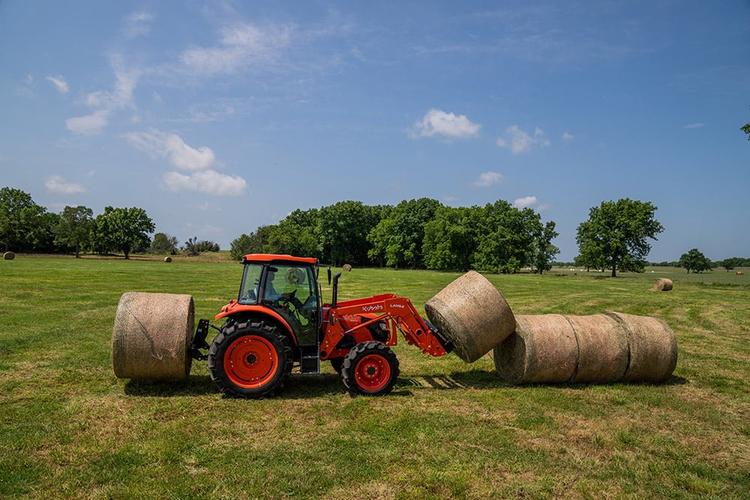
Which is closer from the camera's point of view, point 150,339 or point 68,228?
point 150,339

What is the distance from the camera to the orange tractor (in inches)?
298

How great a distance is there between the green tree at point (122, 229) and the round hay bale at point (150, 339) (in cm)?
7794

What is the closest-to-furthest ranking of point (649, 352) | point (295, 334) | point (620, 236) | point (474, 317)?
point (295, 334), point (474, 317), point (649, 352), point (620, 236)

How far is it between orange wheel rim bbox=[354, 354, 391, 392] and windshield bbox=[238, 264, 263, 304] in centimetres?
196

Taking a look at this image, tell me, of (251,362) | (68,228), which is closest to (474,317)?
(251,362)

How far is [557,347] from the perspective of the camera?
8531mm

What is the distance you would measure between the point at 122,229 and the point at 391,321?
277ft

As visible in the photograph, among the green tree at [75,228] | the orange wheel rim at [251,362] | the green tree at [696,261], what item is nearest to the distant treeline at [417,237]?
the green tree at [75,228]

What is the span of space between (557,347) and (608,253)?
55.4 metres

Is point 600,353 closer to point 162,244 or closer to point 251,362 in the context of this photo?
point 251,362

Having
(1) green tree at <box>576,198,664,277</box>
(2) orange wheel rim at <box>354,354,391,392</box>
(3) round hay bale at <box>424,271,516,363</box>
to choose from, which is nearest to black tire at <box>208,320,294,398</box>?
(2) orange wheel rim at <box>354,354,391,392</box>

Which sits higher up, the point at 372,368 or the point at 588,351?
the point at 588,351

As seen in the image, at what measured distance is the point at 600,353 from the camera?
8.61 metres

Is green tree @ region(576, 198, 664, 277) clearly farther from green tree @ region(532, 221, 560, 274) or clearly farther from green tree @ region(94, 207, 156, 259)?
green tree @ region(94, 207, 156, 259)
